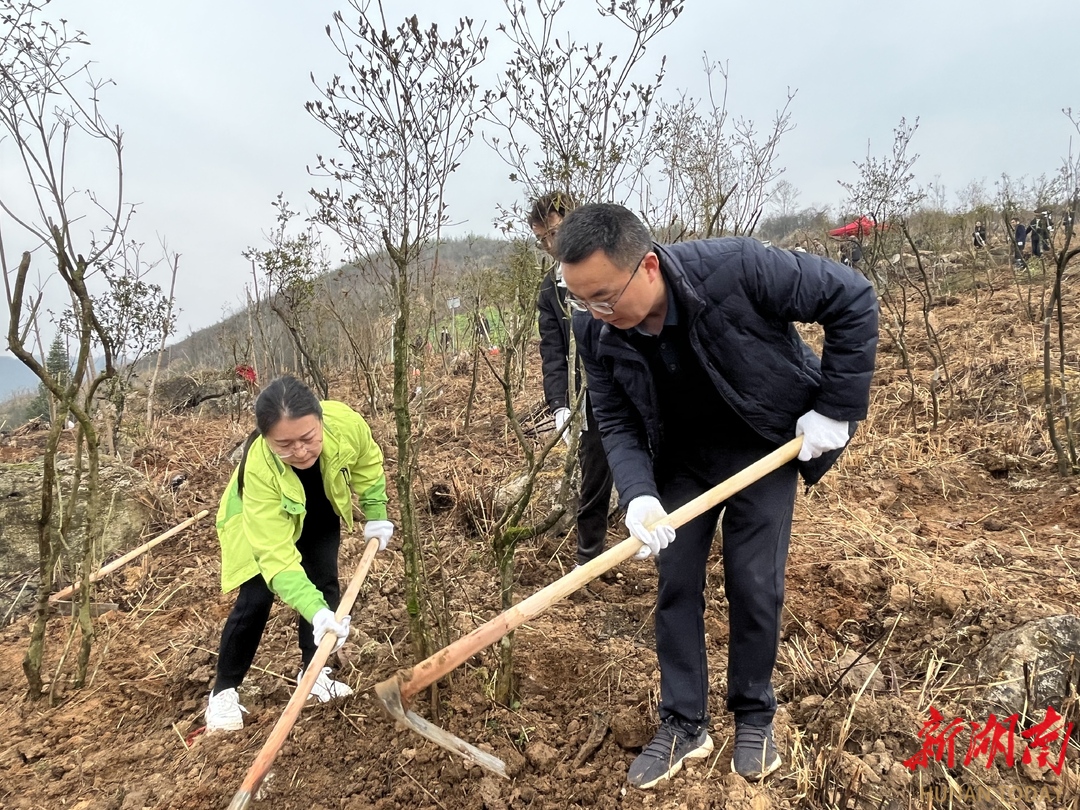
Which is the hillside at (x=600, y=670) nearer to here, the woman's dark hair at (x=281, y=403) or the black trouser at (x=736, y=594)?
the black trouser at (x=736, y=594)

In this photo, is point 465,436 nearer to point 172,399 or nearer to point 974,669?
point 974,669

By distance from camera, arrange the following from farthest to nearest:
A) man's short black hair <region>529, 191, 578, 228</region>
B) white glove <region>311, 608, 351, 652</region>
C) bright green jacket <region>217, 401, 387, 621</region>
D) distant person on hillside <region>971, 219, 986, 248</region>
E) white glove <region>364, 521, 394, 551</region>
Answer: distant person on hillside <region>971, 219, 986, 248</region> → man's short black hair <region>529, 191, 578, 228</region> → white glove <region>364, 521, 394, 551</region> → bright green jacket <region>217, 401, 387, 621</region> → white glove <region>311, 608, 351, 652</region>

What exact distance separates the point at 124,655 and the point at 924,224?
1750 centimetres

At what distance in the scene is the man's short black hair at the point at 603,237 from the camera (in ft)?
5.66

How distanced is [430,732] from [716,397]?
1.38 m

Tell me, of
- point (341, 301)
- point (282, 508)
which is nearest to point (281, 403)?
point (282, 508)

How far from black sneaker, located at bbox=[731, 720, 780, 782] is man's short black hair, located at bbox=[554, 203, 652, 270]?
1415 millimetres

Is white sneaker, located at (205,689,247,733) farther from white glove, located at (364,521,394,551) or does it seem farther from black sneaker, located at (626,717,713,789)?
black sneaker, located at (626,717,713,789)

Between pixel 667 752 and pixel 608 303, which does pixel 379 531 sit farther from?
pixel 608 303

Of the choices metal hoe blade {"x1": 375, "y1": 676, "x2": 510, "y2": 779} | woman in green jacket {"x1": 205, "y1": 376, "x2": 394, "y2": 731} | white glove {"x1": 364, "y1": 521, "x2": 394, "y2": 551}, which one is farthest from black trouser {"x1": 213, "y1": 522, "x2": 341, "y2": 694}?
metal hoe blade {"x1": 375, "y1": 676, "x2": 510, "y2": 779}

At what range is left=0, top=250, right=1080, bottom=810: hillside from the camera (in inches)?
80.0

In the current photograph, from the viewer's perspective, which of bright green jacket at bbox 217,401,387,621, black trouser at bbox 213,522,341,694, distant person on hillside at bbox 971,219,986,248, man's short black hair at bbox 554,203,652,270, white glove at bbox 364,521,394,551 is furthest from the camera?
distant person on hillside at bbox 971,219,986,248

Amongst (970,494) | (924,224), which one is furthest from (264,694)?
(924,224)

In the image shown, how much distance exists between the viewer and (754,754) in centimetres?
193
